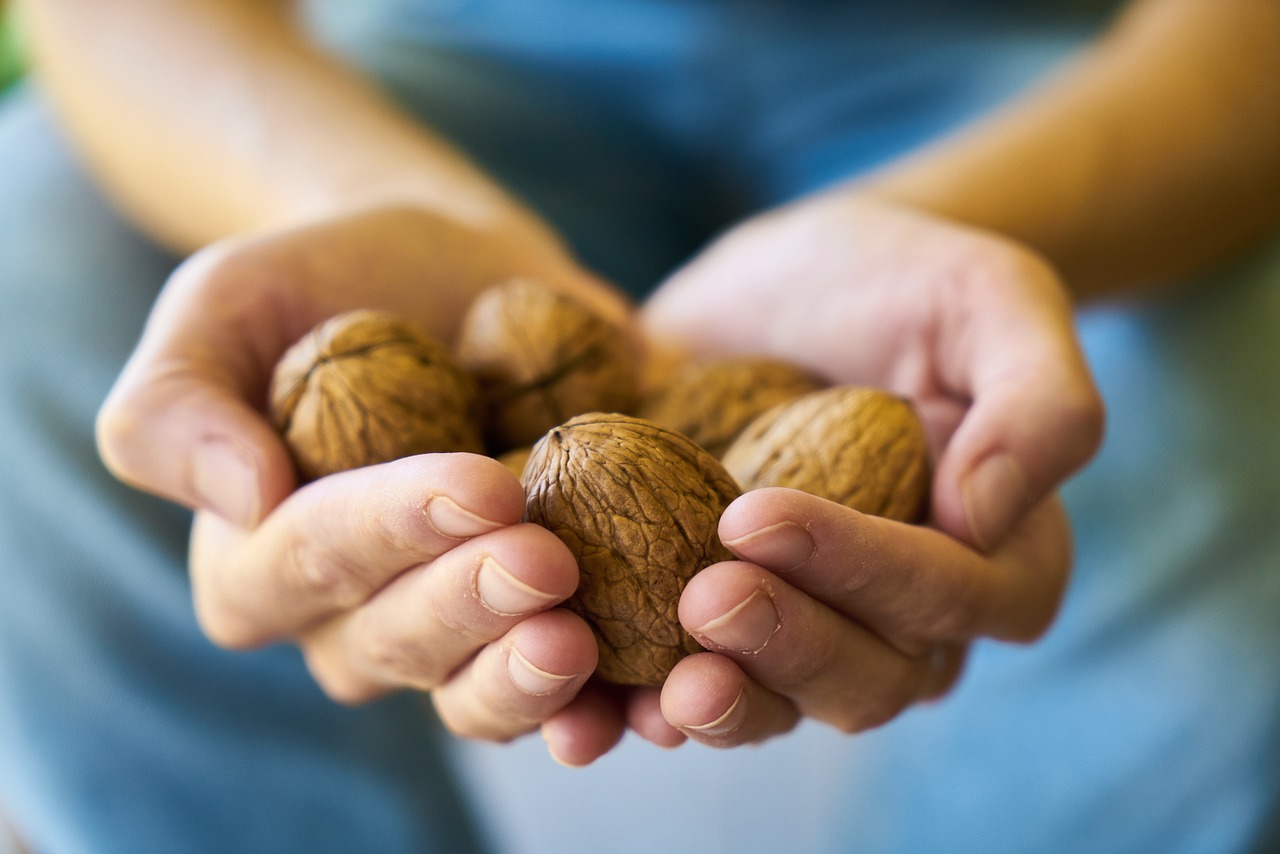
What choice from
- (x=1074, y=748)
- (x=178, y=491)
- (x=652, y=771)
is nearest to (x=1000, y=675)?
(x=1074, y=748)

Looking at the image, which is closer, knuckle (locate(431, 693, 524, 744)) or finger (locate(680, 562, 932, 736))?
finger (locate(680, 562, 932, 736))

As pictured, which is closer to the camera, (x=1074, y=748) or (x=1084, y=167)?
(x=1074, y=748)

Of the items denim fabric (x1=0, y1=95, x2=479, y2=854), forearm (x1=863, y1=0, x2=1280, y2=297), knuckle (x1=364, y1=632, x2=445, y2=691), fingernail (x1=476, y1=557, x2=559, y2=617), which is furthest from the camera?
forearm (x1=863, y1=0, x2=1280, y2=297)

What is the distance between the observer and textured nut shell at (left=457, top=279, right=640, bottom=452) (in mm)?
926

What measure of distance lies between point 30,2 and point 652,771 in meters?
1.44

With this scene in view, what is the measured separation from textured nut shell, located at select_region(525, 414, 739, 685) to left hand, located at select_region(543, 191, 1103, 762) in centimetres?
4

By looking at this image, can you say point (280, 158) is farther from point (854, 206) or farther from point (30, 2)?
point (854, 206)

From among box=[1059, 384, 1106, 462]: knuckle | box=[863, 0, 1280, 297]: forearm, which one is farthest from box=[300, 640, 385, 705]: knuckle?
box=[863, 0, 1280, 297]: forearm

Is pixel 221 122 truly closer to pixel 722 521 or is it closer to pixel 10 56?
pixel 10 56

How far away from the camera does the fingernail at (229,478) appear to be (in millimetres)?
775

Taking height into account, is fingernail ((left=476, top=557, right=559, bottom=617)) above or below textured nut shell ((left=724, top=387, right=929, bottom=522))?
below

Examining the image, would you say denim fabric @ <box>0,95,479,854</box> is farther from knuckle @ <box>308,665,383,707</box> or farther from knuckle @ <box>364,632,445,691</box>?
knuckle @ <box>364,632,445,691</box>

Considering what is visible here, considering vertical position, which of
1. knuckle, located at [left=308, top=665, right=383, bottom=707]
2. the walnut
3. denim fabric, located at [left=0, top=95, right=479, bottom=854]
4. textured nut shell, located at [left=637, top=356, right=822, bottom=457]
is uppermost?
textured nut shell, located at [left=637, top=356, right=822, bottom=457]

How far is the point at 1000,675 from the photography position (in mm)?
1311
